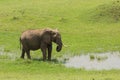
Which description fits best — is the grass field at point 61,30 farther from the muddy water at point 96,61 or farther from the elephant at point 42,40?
the muddy water at point 96,61

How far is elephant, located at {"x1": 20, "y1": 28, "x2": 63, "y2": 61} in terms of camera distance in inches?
1051

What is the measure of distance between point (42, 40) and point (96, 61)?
3.69 metres

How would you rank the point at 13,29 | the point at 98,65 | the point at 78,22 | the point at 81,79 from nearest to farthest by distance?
the point at 81,79, the point at 98,65, the point at 13,29, the point at 78,22

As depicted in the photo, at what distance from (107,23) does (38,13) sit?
8.70 metres

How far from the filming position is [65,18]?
146ft

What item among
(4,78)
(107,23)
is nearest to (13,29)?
(107,23)

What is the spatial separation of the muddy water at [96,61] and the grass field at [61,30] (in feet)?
3.95

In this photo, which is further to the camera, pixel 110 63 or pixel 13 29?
pixel 13 29

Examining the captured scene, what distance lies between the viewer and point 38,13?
4756cm

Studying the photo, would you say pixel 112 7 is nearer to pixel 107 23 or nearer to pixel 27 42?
pixel 107 23

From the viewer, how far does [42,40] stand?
27.1 metres

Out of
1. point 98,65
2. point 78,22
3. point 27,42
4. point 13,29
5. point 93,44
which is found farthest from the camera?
point 78,22

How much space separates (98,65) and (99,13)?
1994 cm

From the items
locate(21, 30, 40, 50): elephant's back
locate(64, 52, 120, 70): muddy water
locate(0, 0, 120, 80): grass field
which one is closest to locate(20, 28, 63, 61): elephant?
locate(21, 30, 40, 50): elephant's back
